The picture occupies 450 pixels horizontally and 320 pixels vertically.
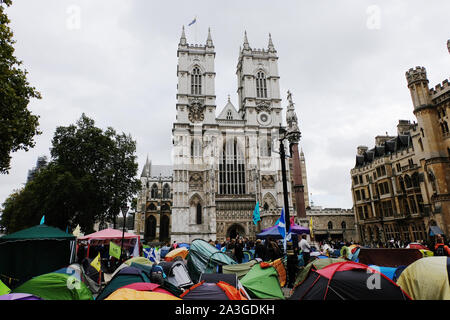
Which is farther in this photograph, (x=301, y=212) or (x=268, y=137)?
(x=268, y=137)

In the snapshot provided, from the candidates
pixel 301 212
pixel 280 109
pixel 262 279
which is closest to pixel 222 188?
pixel 280 109

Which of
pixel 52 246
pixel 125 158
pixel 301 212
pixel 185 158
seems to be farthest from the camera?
pixel 185 158

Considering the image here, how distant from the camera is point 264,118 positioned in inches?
1731

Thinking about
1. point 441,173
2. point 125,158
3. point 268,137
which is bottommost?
point 441,173

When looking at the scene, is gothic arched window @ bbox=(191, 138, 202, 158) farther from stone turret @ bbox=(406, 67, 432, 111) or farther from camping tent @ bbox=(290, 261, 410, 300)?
camping tent @ bbox=(290, 261, 410, 300)

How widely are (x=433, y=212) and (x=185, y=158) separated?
29636 mm

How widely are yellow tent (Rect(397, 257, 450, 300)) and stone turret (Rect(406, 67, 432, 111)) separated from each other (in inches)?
926

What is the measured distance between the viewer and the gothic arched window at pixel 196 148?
133 feet

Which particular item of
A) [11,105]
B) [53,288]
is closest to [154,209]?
[11,105]

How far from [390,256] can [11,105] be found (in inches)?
583

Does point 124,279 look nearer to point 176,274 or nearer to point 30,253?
point 176,274
